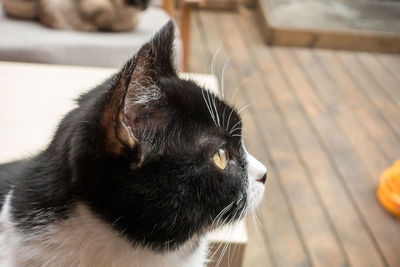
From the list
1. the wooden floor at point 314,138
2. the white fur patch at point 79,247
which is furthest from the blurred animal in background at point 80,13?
the white fur patch at point 79,247

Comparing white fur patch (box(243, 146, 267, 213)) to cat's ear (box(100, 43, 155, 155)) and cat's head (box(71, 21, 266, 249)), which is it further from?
cat's ear (box(100, 43, 155, 155))

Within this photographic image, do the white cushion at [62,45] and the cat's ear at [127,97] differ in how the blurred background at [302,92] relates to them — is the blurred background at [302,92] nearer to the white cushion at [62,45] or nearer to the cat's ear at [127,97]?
the white cushion at [62,45]

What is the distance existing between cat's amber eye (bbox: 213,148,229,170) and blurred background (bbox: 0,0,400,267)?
0.16 m

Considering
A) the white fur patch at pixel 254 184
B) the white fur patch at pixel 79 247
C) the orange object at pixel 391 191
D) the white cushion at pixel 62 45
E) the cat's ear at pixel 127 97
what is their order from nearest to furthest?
1. the cat's ear at pixel 127 97
2. the white fur patch at pixel 79 247
3. the white fur patch at pixel 254 184
4. the white cushion at pixel 62 45
5. the orange object at pixel 391 191

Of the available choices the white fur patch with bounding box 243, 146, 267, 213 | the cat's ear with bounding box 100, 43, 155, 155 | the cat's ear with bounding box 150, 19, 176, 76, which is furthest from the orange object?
the cat's ear with bounding box 100, 43, 155, 155

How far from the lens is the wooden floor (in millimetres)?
1482

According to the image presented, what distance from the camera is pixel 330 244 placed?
1.48 metres

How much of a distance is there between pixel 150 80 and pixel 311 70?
85.2 inches

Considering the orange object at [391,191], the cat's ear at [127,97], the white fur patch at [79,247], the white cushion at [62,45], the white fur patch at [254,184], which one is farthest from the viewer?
the orange object at [391,191]

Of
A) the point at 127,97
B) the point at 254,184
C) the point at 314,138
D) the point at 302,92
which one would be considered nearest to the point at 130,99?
the point at 127,97

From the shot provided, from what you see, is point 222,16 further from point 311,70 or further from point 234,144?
point 234,144

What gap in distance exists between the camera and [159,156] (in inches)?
20.9

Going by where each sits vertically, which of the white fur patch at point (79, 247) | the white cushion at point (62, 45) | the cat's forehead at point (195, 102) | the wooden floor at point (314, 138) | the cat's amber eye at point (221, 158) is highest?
the cat's forehead at point (195, 102)

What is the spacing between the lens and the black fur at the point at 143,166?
0.48 m
